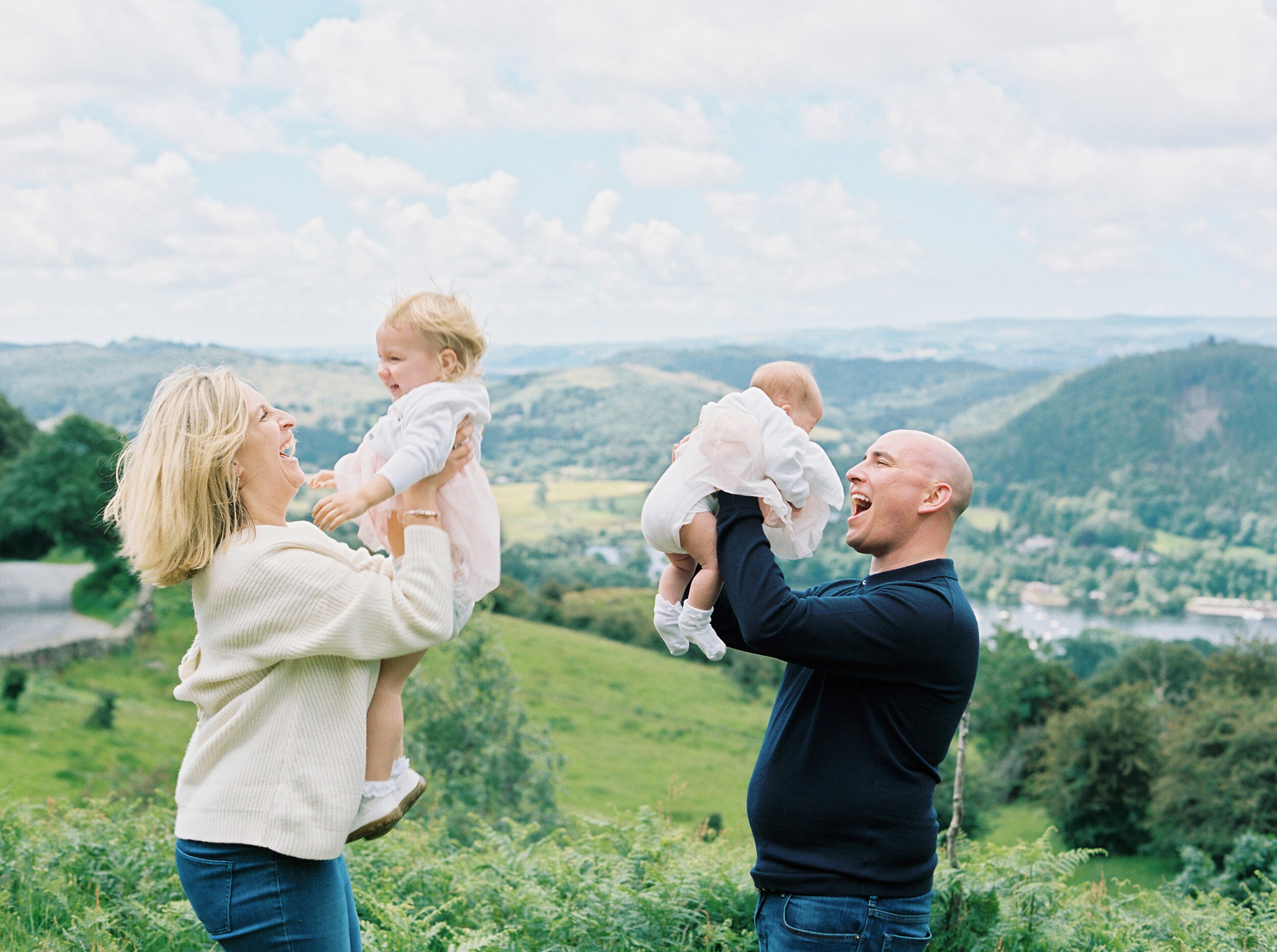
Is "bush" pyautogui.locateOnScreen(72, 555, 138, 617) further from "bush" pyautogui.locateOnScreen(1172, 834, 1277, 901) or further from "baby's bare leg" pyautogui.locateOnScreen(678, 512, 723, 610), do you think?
"baby's bare leg" pyautogui.locateOnScreen(678, 512, 723, 610)

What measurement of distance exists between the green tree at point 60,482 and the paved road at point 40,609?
12.9ft

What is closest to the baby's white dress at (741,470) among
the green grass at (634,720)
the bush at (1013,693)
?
the green grass at (634,720)

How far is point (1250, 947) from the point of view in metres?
5.52

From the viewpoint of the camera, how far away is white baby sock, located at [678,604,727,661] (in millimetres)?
3279

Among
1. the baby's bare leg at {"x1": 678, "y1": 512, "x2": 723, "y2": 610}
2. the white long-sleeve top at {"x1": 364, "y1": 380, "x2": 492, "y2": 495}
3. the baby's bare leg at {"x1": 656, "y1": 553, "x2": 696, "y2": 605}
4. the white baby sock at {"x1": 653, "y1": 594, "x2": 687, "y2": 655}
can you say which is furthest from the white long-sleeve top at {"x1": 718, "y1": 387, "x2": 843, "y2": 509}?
the white long-sleeve top at {"x1": 364, "y1": 380, "x2": 492, "y2": 495}

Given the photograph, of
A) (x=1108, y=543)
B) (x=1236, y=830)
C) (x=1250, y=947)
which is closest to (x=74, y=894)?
(x=1250, y=947)

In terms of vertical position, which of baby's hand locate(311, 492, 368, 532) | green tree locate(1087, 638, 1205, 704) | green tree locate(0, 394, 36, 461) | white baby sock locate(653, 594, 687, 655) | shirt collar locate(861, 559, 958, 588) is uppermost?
baby's hand locate(311, 492, 368, 532)

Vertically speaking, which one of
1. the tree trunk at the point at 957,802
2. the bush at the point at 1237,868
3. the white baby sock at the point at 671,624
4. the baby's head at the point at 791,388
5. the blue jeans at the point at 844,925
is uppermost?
the baby's head at the point at 791,388

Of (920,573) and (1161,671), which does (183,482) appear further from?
(1161,671)

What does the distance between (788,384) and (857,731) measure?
132cm

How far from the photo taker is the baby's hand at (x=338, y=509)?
289 centimetres

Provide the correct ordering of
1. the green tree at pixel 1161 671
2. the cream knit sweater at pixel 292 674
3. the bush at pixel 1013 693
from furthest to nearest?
1. the green tree at pixel 1161 671
2. the bush at pixel 1013 693
3. the cream knit sweater at pixel 292 674

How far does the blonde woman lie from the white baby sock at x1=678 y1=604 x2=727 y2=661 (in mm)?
819

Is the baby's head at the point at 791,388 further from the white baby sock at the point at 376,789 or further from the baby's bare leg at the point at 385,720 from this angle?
the white baby sock at the point at 376,789
